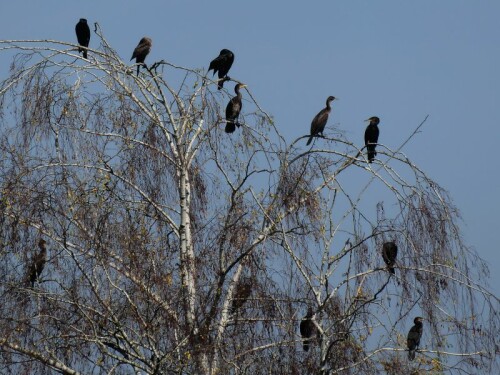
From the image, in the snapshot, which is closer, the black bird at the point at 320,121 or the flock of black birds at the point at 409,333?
the flock of black birds at the point at 409,333

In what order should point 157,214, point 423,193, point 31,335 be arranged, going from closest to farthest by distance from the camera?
1. point 31,335
2. point 423,193
3. point 157,214

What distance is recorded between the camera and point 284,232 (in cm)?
975

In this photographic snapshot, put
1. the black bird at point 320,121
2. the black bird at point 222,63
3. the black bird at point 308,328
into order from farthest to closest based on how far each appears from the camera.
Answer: the black bird at point 222,63
the black bird at point 320,121
the black bird at point 308,328

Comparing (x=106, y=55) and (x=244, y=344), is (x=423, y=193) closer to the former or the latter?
(x=244, y=344)

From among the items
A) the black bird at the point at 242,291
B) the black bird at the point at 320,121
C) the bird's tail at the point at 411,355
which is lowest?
the bird's tail at the point at 411,355

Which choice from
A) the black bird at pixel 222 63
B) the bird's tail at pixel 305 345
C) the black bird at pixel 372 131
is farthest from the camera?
the black bird at pixel 372 131

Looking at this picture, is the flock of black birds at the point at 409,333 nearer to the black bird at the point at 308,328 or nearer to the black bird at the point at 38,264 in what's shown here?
the black bird at the point at 308,328

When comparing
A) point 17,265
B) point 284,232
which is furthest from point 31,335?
point 284,232

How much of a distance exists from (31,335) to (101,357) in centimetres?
53

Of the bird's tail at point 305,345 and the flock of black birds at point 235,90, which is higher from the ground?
the flock of black birds at point 235,90

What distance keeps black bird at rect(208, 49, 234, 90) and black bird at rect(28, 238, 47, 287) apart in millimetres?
3670


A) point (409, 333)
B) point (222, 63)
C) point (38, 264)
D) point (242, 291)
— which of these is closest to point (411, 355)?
point (409, 333)

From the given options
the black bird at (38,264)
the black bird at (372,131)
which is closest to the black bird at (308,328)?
the black bird at (38,264)

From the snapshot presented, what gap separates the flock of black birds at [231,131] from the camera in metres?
9.34
